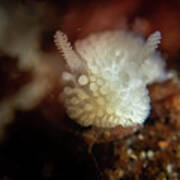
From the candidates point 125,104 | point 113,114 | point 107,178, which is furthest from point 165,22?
point 107,178

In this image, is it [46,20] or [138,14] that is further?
[138,14]

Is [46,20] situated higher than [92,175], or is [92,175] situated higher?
[46,20]

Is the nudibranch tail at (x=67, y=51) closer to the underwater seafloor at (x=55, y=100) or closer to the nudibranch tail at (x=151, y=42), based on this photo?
the underwater seafloor at (x=55, y=100)

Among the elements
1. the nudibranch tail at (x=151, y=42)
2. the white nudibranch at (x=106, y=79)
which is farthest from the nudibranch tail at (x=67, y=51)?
the nudibranch tail at (x=151, y=42)

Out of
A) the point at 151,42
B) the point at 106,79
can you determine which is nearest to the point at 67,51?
the point at 106,79

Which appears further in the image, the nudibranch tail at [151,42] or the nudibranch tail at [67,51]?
the nudibranch tail at [151,42]

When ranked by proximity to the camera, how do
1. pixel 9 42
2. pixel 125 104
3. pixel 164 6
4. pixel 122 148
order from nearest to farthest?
pixel 9 42 → pixel 125 104 → pixel 164 6 → pixel 122 148

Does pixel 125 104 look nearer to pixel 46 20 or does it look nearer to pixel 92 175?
pixel 92 175

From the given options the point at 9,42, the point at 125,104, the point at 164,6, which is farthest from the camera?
the point at 164,6
